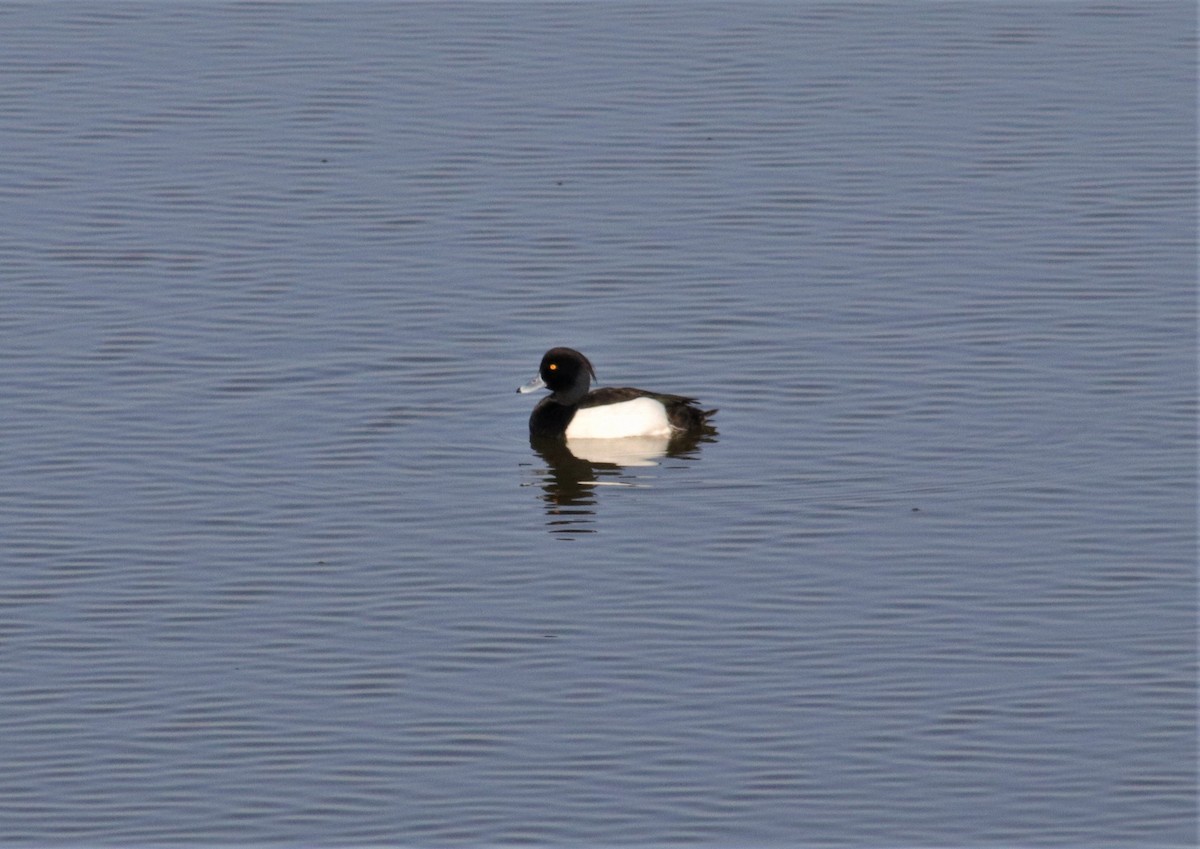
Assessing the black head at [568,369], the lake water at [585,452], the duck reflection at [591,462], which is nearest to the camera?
the lake water at [585,452]

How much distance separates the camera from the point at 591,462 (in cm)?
1798

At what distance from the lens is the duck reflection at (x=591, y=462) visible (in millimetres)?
16672

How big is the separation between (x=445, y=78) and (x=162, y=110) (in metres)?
3.25

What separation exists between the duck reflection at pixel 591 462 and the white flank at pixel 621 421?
0.05 metres

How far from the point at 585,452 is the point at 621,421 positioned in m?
0.38

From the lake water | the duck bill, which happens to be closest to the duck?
the duck bill

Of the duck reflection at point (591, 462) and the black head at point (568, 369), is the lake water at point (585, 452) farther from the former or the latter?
the black head at point (568, 369)

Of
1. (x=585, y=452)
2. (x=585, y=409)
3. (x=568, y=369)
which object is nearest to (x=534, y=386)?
(x=568, y=369)

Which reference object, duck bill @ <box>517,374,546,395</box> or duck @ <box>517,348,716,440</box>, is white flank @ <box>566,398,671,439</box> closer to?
duck @ <box>517,348,716,440</box>

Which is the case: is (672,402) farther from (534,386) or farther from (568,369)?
(534,386)

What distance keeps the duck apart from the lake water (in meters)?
0.36

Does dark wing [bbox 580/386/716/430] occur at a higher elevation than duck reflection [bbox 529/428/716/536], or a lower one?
higher

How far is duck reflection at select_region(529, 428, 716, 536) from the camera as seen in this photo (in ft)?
54.7

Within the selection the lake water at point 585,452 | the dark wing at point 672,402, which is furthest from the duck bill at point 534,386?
the dark wing at point 672,402
